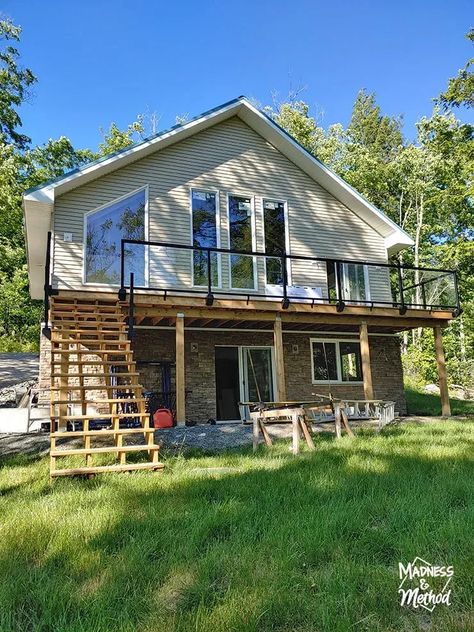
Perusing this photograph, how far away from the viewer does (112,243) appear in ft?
37.4

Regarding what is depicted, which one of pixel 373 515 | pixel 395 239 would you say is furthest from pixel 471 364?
pixel 373 515

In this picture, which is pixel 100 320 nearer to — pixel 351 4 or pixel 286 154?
pixel 286 154

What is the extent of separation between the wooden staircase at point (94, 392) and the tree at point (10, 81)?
1382 cm

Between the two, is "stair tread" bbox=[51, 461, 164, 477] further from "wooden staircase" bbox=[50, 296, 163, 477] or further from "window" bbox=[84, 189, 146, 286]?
"window" bbox=[84, 189, 146, 286]

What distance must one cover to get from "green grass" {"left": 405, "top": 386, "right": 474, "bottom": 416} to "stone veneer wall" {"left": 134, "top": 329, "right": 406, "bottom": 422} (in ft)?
3.52

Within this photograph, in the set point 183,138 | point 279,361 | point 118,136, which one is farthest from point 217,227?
point 118,136

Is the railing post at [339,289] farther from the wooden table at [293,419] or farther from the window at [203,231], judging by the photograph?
the wooden table at [293,419]

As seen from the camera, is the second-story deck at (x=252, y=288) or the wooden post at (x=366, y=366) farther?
the wooden post at (x=366, y=366)

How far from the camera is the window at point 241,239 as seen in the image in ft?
40.6

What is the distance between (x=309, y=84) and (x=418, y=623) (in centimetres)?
3258

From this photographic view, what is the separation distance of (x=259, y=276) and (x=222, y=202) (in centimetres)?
213

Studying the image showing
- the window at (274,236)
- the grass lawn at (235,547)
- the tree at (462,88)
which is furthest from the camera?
the tree at (462,88)

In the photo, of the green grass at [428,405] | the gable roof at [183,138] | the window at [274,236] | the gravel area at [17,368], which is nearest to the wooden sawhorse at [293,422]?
the window at [274,236]

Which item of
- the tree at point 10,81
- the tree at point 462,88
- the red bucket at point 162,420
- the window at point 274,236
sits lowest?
the red bucket at point 162,420
